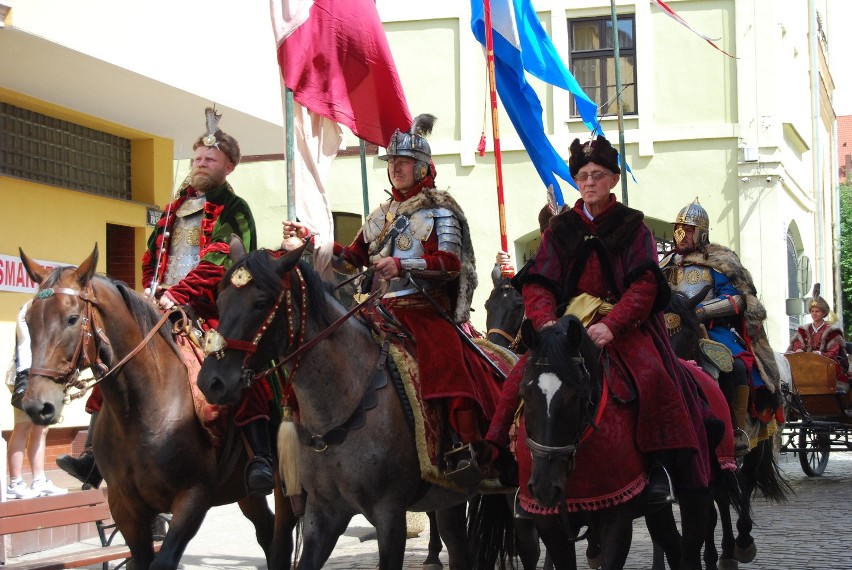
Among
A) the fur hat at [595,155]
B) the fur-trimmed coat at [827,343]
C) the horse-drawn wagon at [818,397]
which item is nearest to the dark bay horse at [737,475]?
the fur hat at [595,155]

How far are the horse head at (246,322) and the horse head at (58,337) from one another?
80 centimetres

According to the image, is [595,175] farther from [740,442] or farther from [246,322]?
[740,442]

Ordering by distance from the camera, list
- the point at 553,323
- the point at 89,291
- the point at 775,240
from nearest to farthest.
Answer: the point at 553,323 → the point at 89,291 → the point at 775,240

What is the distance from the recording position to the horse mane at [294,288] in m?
5.79

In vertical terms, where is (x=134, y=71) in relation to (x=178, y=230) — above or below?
above

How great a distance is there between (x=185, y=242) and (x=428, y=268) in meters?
1.71

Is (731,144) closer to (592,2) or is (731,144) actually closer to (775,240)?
(775,240)

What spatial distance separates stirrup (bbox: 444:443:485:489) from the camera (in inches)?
253

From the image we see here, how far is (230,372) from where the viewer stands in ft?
18.4

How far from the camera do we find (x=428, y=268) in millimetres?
6602

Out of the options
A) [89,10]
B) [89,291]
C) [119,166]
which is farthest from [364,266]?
[119,166]

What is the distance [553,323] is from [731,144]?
18.8 meters

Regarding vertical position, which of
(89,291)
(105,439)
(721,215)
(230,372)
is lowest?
(105,439)

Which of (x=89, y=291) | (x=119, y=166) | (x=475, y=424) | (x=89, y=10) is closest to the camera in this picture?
(x=89, y=291)
